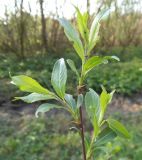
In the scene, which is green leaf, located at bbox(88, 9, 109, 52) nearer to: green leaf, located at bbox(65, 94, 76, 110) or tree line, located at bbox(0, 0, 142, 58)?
green leaf, located at bbox(65, 94, 76, 110)

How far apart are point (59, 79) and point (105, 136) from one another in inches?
7.4

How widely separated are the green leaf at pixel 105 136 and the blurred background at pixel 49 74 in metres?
2.19

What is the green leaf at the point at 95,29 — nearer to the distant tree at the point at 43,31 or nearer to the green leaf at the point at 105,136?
the green leaf at the point at 105,136

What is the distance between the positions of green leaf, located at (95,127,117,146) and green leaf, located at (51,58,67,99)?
14 centimetres

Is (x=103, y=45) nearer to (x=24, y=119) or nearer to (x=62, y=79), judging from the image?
(x=24, y=119)

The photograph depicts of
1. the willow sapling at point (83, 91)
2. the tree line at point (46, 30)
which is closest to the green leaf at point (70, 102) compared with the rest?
the willow sapling at point (83, 91)

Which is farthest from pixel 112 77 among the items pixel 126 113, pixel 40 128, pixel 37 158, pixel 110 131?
pixel 110 131

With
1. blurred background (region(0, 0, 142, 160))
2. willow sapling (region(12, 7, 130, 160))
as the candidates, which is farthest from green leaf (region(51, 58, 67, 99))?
blurred background (region(0, 0, 142, 160))

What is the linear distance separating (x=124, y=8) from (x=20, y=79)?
9.58 m

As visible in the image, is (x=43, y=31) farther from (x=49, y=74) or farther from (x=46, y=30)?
(x=49, y=74)

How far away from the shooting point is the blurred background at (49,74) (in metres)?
4.74

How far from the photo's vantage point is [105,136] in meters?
0.97

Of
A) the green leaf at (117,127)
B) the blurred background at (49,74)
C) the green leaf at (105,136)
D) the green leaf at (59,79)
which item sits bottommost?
the blurred background at (49,74)

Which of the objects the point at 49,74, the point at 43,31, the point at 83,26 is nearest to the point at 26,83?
the point at 83,26
